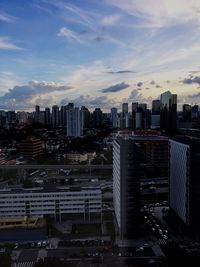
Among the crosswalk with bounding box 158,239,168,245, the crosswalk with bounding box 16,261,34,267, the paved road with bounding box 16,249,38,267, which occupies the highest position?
the crosswalk with bounding box 16,261,34,267

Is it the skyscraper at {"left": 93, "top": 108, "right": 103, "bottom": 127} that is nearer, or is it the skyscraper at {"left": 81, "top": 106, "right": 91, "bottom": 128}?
the skyscraper at {"left": 93, "top": 108, "right": 103, "bottom": 127}

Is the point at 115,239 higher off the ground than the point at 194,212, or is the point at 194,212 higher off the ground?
the point at 194,212

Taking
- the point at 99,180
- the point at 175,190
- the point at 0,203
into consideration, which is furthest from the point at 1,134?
the point at 175,190

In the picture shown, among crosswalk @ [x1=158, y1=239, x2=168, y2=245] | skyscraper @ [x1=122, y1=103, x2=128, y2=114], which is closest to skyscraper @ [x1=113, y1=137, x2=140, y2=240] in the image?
crosswalk @ [x1=158, y1=239, x2=168, y2=245]

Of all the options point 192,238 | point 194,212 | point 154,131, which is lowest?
point 192,238

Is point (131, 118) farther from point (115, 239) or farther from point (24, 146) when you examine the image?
point (115, 239)

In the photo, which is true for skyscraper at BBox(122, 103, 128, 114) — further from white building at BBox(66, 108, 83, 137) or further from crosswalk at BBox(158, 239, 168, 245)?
white building at BBox(66, 108, 83, 137)
